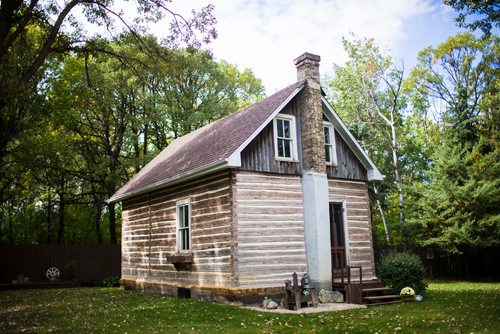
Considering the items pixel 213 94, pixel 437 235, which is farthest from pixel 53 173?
pixel 437 235

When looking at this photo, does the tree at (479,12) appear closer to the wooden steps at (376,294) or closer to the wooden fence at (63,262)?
the wooden steps at (376,294)

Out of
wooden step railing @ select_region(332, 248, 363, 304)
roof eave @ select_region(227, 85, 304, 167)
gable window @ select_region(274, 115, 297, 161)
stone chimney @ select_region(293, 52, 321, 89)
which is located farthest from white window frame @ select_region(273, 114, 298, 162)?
wooden step railing @ select_region(332, 248, 363, 304)

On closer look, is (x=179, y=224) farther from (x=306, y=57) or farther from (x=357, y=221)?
(x=306, y=57)

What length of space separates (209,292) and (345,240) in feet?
17.5

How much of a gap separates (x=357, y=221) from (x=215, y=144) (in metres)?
Result: 6.12

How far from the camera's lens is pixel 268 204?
15195mm

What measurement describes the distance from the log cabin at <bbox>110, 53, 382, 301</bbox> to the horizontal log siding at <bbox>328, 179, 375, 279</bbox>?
4 cm

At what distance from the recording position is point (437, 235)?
24469 millimetres

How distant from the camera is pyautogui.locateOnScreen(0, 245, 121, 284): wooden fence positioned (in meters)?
25.9

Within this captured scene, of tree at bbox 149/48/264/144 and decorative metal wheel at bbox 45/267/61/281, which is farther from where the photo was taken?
tree at bbox 149/48/264/144

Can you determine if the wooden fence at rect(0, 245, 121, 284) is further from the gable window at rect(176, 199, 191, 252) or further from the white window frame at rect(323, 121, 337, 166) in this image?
the white window frame at rect(323, 121, 337, 166)

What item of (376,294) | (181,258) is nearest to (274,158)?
(181,258)

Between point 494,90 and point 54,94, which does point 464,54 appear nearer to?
point 494,90

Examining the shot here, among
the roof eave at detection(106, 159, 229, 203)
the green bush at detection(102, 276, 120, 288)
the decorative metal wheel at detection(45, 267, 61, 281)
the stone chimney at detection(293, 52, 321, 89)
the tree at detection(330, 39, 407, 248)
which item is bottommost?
the green bush at detection(102, 276, 120, 288)
